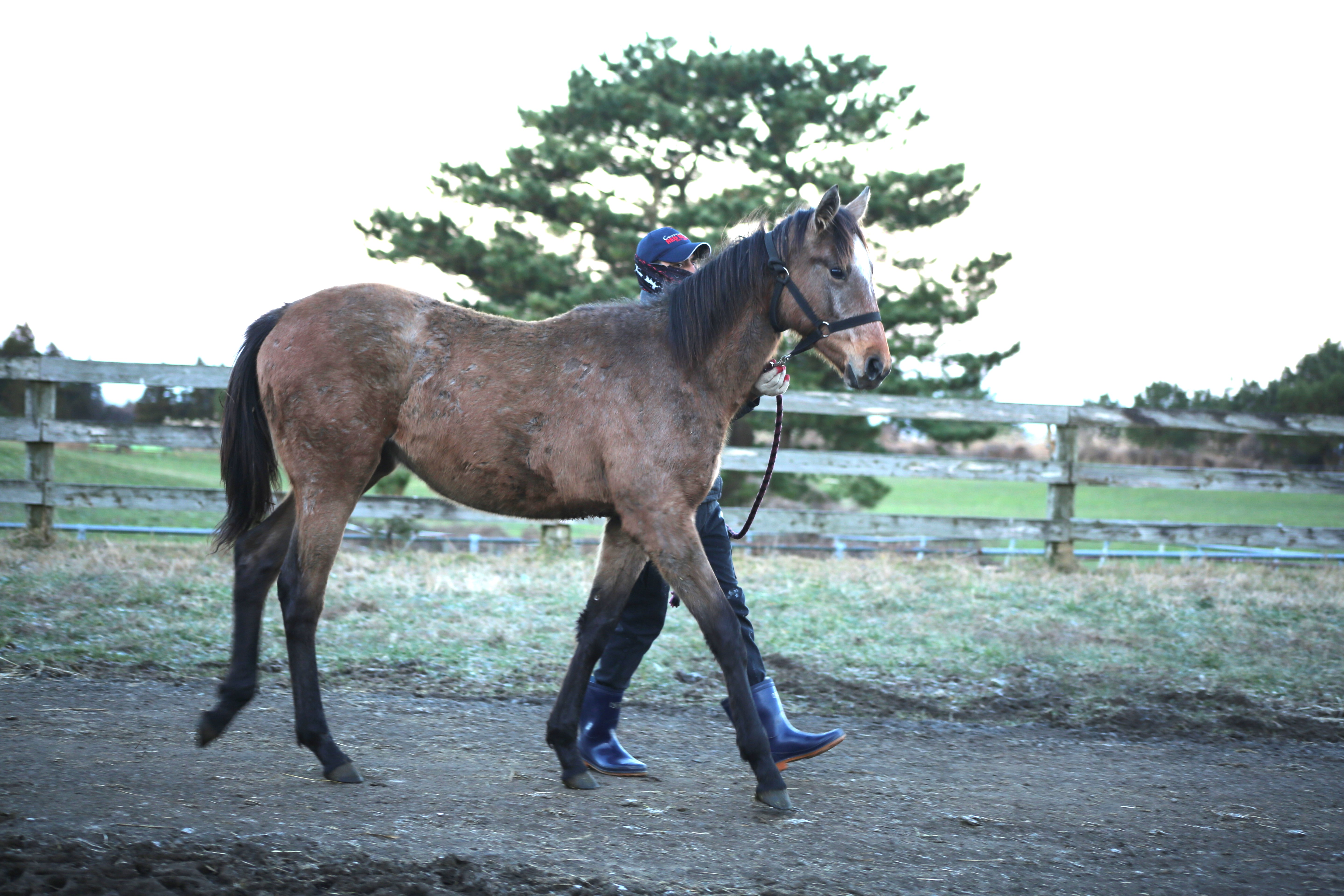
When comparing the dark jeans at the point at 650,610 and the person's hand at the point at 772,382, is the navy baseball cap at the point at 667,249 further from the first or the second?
the dark jeans at the point at 650,610

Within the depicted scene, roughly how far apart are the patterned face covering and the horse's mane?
406 millimetres

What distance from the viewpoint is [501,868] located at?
7.89 ft

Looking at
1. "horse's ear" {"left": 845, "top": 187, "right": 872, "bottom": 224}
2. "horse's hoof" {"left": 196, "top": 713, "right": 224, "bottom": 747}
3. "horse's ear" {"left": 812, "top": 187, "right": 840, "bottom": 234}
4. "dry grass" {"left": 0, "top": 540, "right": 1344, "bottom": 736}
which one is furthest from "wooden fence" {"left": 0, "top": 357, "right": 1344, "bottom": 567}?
"horse's hoof" {"left": 196, "top": 713, "right": 224, "bottom": 747}

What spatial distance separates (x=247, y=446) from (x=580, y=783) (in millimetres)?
1937

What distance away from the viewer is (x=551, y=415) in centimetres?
335

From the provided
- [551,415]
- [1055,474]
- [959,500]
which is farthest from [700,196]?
[959,500]

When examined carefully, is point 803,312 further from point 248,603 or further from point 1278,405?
point 1278,405

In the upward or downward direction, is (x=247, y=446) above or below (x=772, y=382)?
below

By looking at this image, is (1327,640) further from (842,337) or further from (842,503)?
(842,503)

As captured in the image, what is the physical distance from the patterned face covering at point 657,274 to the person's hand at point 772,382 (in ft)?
2.20

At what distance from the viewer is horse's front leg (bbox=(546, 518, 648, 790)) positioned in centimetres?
334

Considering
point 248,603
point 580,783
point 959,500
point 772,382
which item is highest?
point 772,382

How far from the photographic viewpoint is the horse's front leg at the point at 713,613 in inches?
123

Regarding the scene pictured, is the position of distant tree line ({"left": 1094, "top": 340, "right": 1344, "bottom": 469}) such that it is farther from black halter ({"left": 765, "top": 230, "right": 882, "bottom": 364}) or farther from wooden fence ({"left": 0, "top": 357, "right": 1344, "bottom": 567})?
black halter ({"left": 765, "top": 230, "right": 882, "bottom": 364})
